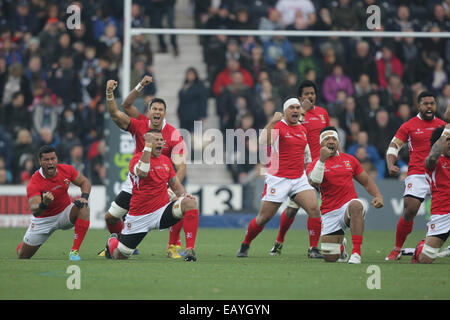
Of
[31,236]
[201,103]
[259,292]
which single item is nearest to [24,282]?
[259,292]

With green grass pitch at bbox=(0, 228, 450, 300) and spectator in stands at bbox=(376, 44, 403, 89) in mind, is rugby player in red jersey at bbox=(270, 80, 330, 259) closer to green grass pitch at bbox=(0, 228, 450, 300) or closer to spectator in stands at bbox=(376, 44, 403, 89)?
green grass pitch at bbox=(0, 228, 450, 300)

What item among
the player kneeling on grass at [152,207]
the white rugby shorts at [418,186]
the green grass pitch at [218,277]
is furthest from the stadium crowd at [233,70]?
the player kneeling on grass at [152,207]

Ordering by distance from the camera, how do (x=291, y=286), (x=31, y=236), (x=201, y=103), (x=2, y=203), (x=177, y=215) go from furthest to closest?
(x=201, y=103) → (x=2, y=203) → (x=31, y=236) → (x=177, y=215) → (x=291, y=286)

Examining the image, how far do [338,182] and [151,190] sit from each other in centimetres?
255

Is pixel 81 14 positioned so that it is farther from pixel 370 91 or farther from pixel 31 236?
pixel 31 236

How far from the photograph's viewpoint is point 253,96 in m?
21.8

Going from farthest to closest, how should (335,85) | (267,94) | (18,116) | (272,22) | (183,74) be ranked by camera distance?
(183,74), (272,22), (335,85), (267,94), (18,116)

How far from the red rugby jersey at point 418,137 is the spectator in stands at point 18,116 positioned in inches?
452

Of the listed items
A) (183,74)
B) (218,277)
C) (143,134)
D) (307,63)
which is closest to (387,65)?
(307,63)

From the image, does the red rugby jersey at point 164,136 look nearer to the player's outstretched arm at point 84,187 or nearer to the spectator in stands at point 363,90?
the player's outstretched arm at point 84,187

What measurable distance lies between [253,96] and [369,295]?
45.3 feet

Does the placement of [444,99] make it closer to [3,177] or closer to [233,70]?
[233,70]

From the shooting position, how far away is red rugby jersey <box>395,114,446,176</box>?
12594 millimetres

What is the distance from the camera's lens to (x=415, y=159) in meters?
12.7
